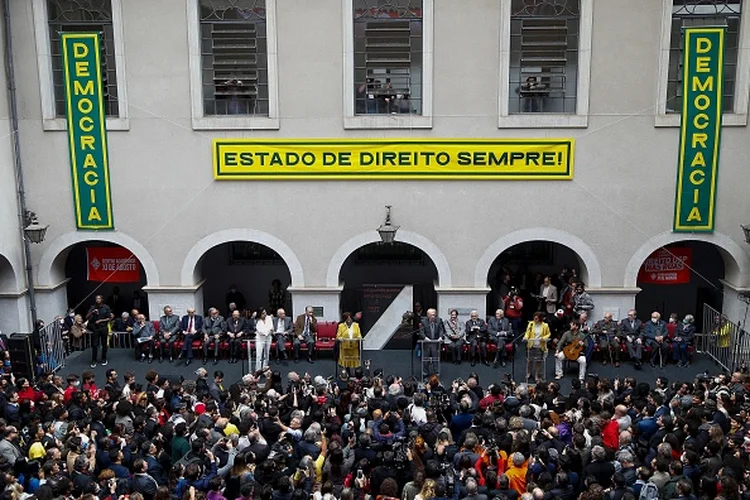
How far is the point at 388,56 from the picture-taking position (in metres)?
19.7

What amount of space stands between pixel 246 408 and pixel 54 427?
3016 millimetres

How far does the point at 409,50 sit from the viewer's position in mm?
19562

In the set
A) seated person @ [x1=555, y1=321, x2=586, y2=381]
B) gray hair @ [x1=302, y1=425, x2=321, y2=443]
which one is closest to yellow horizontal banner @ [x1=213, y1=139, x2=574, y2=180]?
seated person @ [x1=555, y1=321, x2=586, y2=381]

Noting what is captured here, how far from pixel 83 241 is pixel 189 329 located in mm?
3729

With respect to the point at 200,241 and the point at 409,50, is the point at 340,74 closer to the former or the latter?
the point at 409,50

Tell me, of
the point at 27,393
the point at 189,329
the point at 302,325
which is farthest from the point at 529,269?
the point at 27,393

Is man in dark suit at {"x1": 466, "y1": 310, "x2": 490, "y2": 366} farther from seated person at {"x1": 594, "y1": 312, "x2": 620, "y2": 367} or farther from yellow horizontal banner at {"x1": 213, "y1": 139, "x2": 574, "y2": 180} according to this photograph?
yellow horizontal banner at {"x1": 213, "y1": 139, "x2": 574, "y2": 180}

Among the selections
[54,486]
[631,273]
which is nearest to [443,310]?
[631,273]

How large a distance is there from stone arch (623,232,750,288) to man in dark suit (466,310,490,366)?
3.79 metres

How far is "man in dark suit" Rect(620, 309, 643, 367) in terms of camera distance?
62.9 feet

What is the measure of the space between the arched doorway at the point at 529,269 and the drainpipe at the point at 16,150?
Result: 39.8 feet

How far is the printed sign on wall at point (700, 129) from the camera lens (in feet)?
61.6

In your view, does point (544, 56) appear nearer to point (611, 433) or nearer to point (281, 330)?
point (281, 330)

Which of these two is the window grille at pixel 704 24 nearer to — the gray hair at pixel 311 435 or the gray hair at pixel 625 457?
the gray hair at pixel 625 457
